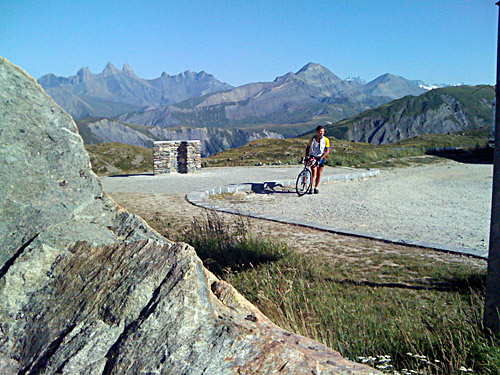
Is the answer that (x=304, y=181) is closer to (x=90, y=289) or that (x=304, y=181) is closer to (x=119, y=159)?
(x=90, y=289)

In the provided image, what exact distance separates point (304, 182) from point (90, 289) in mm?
11615

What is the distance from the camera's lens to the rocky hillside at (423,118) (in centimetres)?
14388

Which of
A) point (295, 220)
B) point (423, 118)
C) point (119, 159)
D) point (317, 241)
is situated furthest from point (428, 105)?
point (317, 241)

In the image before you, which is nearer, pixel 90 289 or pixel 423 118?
pixel 90 289

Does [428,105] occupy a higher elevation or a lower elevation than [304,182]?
higher

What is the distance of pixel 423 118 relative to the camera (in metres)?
152

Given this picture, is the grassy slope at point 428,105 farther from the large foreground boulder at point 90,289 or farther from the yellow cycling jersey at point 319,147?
the large foreground boulder at point 90,289

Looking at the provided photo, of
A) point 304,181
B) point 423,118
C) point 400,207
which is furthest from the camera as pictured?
point 423,118

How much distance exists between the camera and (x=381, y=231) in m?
8.61

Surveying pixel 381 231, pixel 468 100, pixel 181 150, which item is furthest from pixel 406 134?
pixel 381 231

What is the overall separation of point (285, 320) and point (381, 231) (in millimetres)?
5584

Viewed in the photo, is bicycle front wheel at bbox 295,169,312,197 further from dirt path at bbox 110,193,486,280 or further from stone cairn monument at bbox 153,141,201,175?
stone cairn monument at bbox 153,141,201,175

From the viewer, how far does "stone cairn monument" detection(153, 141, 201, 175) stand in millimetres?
20391

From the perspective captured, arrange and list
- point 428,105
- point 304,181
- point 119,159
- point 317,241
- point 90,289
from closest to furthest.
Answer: point 90,289 < point 317,241 < point 304,181 < point 119,159 < point 428,105
